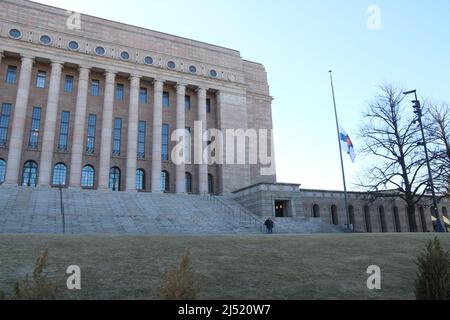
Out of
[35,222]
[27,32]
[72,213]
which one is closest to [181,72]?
[27,32]

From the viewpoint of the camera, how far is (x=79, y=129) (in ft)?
130

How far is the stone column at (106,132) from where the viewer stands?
39525 mm

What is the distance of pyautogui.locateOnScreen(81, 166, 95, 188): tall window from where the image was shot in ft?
132

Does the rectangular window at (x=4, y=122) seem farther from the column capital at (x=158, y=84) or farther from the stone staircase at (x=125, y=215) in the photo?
the column capital at (x=158, y=84)

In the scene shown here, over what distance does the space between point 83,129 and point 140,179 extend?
872 cm

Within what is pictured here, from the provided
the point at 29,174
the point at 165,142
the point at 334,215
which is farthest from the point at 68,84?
the point at 334,215

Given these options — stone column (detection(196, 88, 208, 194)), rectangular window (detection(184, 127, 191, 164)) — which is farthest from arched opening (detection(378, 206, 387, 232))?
rectangular window (detection(184, 127, 191, 164))

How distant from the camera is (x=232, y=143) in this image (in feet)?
158

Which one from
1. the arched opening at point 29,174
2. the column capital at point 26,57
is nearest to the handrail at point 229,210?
the arched opening at point 29,174

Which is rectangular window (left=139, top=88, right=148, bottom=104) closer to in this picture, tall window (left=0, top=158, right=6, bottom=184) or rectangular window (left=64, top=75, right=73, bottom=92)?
rectangular window (left=64, top=75, right=73, bottom=92)

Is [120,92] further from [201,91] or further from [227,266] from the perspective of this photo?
[227,266]

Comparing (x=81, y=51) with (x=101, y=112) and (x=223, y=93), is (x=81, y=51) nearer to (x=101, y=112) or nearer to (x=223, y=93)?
(x=101, y=112)

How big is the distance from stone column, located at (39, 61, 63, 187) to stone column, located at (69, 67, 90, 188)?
→ 2115mm

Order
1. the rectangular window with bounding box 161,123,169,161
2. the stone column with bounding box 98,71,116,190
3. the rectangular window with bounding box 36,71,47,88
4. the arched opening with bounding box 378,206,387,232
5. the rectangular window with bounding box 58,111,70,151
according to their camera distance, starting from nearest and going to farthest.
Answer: the stone column with bounding box 98,71,116,190 < the rectangular window with bounding box 58,111,70,151 < the rectangular window with bounding box 36,71,47,88 < the rectangular window with bounding box 161,123,169,161 < the arched opening with bounding box 378,206,387,232
